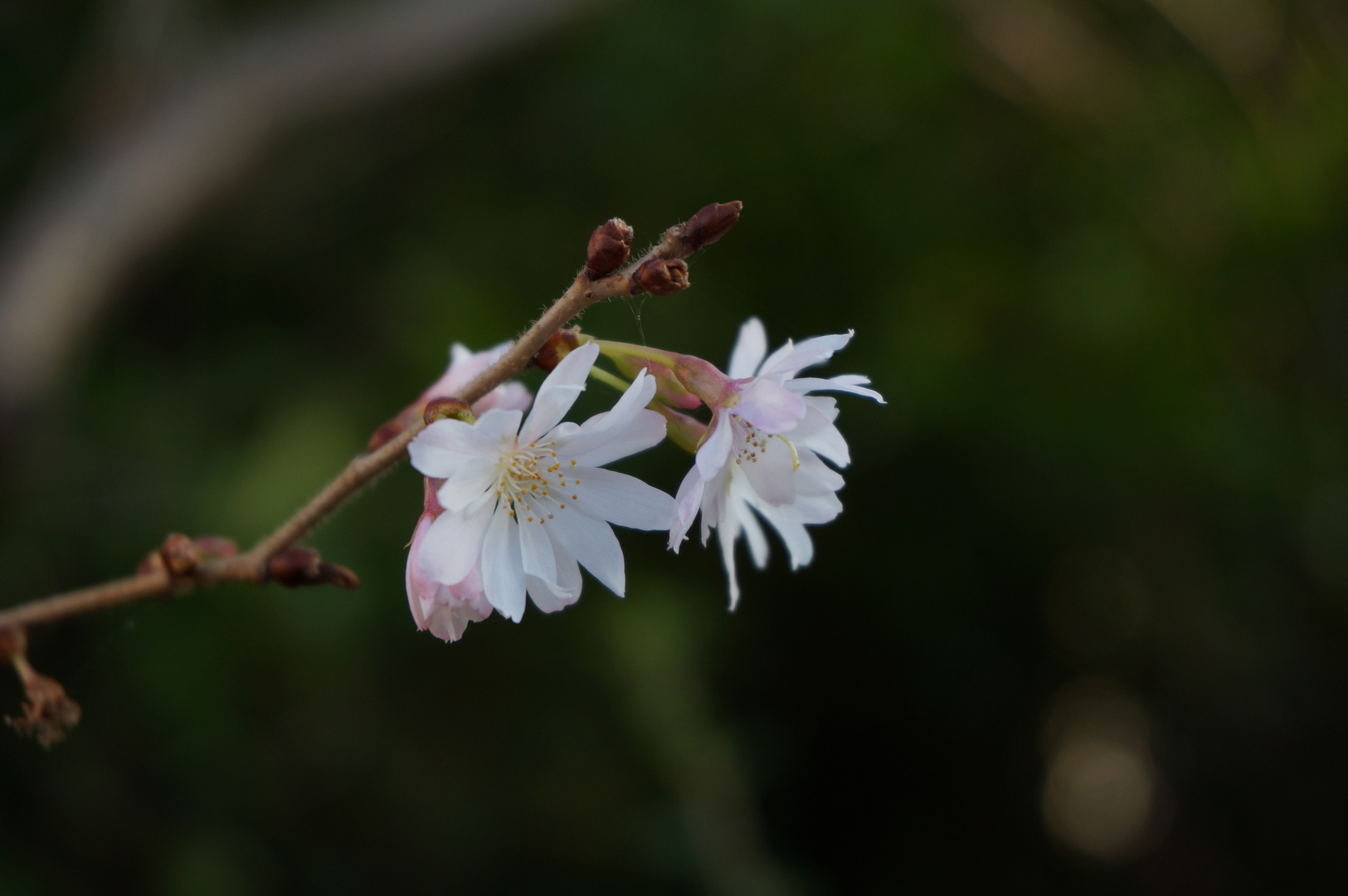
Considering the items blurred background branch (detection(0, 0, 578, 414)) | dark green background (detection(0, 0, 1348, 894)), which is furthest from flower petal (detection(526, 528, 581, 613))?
→ blurred background branch (detection(0, 0, 578, 414))

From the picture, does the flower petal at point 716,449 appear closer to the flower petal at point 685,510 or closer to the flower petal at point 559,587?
the flower petal at point 685,510

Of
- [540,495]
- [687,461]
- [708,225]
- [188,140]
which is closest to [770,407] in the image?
[708,225]

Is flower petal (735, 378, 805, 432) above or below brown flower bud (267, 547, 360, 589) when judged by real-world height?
below

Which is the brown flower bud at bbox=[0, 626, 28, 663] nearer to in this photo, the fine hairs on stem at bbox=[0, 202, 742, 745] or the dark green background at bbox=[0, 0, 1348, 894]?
the fine hairs on stem at bbox=[0, 202, 742, 745]

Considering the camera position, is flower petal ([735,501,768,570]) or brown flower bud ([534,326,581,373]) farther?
flower petal ([735,501,768,570])

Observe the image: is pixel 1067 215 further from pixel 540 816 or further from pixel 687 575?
pixel 540 816

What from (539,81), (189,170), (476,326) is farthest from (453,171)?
(476,326)

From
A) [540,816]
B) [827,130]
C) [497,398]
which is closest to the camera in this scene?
[497,398]
